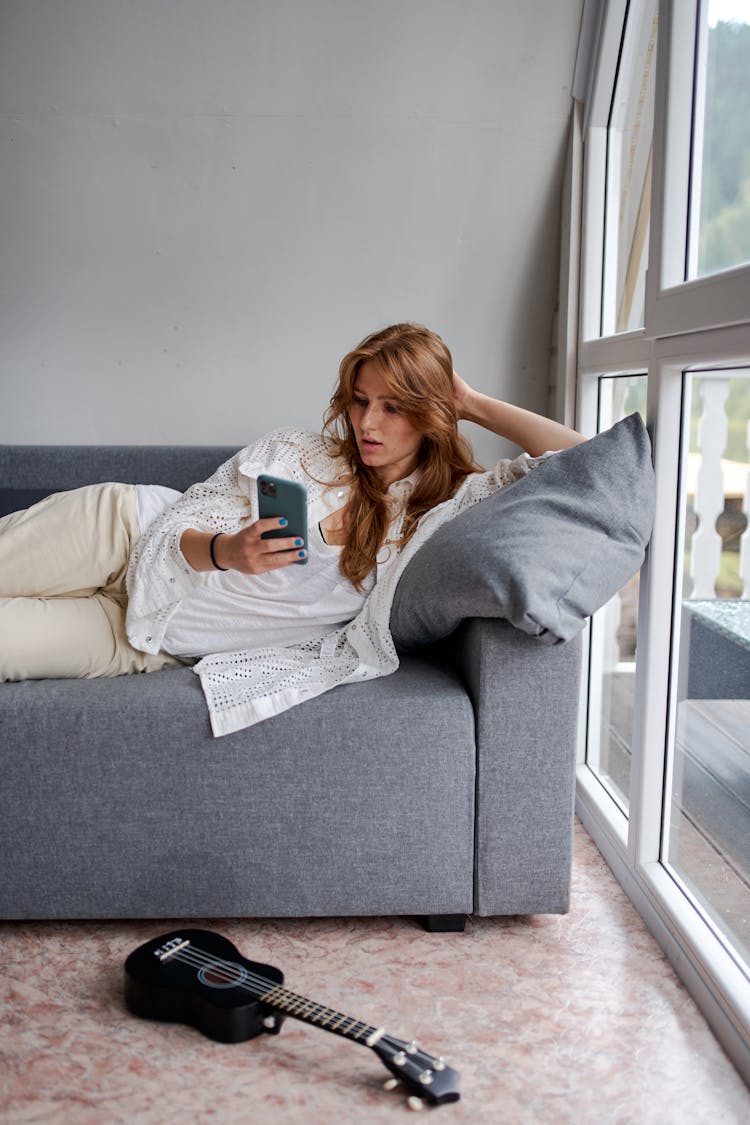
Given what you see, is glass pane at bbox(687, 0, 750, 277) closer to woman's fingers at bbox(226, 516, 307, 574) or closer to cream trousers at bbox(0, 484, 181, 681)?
woman's fingers at bbox(226, 516, 307, 574)

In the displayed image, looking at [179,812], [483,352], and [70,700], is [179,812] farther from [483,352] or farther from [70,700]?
[483,352]

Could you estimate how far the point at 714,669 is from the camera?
1761mm

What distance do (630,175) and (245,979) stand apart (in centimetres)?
188

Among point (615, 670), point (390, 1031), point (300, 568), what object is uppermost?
point (300, 568)

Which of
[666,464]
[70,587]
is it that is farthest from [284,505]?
[666,464]

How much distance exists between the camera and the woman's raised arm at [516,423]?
2160 millimetres

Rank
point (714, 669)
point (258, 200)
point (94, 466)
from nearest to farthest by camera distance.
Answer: point (714, 669) < point (94, 466) < point (258, 200)

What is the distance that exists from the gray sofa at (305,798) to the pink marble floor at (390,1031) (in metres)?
0.07

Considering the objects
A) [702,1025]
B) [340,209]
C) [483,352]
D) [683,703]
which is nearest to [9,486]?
[340,209]

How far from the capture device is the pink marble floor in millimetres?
1397

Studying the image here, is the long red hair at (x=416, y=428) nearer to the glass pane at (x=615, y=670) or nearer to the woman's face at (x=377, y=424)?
the woman's face at (x=377, y=424)

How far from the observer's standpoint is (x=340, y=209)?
2.71m

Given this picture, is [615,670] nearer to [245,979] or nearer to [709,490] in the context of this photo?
[709,490]

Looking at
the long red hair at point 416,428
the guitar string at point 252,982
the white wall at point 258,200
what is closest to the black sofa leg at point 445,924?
the guitar string at point 252,982
